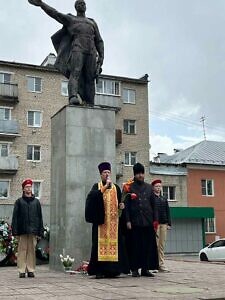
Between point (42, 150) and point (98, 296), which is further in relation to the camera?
point (42, 150)

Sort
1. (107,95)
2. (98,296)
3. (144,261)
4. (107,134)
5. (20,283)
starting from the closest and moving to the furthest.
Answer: (98,296) → (20,283) → (144,261) → (107,134) → (107,95)

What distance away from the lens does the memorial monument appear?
10297 millimetres

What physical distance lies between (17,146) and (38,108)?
363 cm

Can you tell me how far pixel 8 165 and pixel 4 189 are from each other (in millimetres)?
2001

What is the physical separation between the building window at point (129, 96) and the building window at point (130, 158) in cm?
486

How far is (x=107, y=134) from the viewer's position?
10.9 m

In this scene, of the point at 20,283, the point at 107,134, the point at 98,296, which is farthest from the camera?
the point at 107,134

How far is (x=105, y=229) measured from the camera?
9.01 meters

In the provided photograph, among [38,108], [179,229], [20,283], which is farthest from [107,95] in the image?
[20,283]

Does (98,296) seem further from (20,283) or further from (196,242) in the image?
(196,242)

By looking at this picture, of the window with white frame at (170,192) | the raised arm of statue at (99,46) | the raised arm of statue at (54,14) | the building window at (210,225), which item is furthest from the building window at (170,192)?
the raised arm of statue at (54,14)

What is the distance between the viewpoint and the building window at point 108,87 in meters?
46.4

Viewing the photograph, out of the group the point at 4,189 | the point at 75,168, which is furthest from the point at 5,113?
the point at 75,168

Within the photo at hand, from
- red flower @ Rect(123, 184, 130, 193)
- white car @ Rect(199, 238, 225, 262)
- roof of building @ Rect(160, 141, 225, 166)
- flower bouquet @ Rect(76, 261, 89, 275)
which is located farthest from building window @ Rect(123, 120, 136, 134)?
red flower @ Rect(123, 184, 130, 193)
